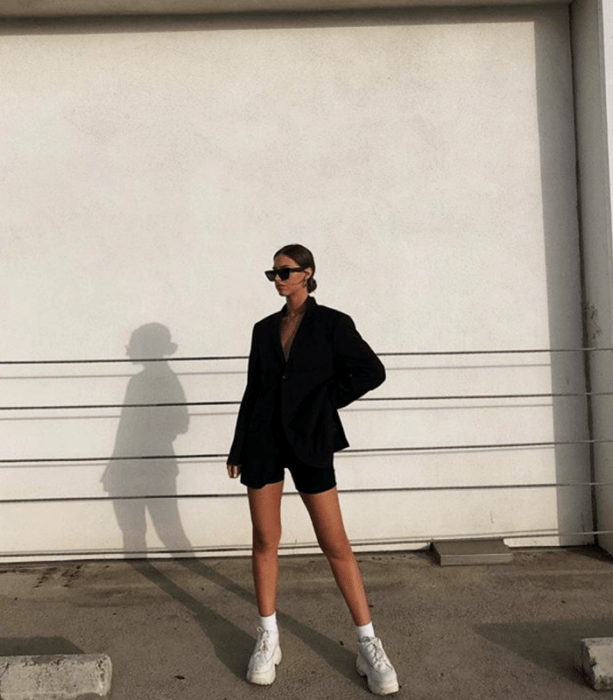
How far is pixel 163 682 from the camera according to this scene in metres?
→ 1.98

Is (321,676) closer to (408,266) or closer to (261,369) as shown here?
(261,369)

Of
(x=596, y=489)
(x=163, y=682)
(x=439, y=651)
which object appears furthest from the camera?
(x=596, y=489)

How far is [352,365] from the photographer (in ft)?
6.44

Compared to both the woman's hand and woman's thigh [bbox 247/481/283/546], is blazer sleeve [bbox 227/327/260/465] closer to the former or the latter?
the woman's hand

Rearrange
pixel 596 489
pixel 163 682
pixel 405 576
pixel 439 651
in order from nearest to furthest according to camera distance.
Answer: pixel 163 682
pixel 439 651
pixel 405 576
pixel 596 489

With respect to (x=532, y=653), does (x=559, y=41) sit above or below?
above

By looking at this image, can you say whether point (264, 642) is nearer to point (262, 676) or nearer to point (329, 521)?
point (262, 676)

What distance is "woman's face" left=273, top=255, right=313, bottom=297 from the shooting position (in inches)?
78.4

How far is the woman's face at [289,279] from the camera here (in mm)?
1990

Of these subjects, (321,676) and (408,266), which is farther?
(408,266)

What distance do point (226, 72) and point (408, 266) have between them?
1392 mm

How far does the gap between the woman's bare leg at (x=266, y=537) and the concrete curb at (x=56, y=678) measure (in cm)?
51

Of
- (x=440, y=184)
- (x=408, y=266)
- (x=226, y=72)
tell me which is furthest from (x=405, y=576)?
(x=226, y=72)

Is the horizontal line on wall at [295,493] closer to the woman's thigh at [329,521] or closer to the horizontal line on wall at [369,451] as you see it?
the horizontal line on wall at [369,451]
